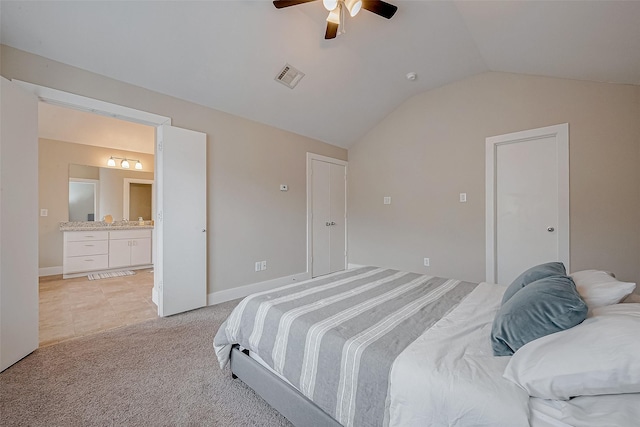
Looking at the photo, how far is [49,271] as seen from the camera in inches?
168

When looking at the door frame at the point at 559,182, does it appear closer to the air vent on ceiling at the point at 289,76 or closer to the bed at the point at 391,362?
the bed at the point at 391,362

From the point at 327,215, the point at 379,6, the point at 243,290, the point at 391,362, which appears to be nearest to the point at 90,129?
the point at 243,290

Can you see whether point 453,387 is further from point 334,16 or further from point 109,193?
point 109,193

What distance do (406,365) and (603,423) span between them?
499 millimetres

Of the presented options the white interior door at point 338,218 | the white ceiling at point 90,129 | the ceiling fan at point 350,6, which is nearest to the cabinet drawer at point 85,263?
the white ceiling at point 90,129

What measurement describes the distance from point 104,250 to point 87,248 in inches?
9.1

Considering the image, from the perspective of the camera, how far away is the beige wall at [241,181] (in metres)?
2.51

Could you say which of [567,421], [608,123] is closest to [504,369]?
[567,421]

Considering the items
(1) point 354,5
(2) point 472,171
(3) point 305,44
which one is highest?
(3) point 305,44

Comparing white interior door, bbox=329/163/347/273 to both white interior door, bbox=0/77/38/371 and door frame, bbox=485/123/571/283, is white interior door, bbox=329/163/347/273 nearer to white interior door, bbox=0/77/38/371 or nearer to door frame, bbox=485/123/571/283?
door frame, bbox=485/123/571/283

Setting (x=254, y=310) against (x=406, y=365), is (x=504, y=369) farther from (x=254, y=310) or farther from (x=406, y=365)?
(x=254, y=310)

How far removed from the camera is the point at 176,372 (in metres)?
1.77

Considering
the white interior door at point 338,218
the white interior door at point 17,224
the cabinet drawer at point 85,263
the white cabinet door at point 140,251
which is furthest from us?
the white cabinet door at point 140,251

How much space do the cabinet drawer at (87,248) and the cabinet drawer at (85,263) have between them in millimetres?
68
